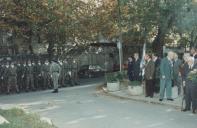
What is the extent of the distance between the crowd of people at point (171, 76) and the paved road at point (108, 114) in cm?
69

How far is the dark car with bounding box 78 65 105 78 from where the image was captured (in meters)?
41.1

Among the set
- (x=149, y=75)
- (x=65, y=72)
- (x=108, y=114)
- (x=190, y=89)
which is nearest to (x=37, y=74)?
(x=65, y=72)

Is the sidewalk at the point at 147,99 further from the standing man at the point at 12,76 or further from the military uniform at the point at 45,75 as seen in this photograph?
the military uniform at the point at 45,75

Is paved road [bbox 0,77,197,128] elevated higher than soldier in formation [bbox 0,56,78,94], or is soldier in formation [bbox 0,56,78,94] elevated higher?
soldier in formation [bbox 0,56,78,94]

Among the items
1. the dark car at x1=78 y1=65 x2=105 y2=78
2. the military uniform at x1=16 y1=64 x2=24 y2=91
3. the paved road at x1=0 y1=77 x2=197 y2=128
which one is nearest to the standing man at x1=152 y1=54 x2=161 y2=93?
the paved road at x1=0 y1=77 x2=197 y2=128

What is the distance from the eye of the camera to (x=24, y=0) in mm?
32844

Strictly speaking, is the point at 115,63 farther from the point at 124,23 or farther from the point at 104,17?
the point at 124,23

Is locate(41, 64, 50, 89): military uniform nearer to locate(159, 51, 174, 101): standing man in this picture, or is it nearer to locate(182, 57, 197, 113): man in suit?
locate(159, 51, 174, 101): standing man

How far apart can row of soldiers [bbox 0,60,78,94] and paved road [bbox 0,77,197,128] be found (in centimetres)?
638

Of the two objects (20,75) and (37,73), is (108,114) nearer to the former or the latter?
(20,75)

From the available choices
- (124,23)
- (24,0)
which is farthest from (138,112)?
(24,0)

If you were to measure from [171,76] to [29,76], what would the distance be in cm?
1225

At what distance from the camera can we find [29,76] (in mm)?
28766

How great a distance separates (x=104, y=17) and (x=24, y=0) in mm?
6691
